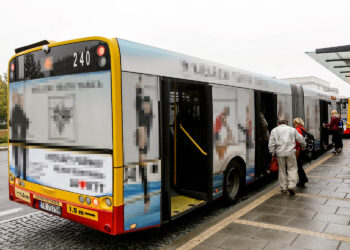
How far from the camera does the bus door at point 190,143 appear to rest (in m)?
5.35

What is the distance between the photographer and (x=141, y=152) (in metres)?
3.88

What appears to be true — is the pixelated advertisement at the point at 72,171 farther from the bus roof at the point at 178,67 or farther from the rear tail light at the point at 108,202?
the bus roof at the point at 178,67

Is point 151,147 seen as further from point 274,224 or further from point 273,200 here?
point 273,200

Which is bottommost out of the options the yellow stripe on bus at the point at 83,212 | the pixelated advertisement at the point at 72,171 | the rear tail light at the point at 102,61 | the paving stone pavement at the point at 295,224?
the paving stone pavement at the point at 295,224

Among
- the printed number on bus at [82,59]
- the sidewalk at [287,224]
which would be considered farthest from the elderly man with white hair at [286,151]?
the printed number on bus at [82,59]

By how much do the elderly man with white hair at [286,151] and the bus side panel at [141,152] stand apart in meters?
3.53

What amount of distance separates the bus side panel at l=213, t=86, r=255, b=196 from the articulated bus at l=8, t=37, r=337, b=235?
0.04 m

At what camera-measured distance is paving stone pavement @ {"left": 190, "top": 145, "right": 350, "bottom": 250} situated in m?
4.12

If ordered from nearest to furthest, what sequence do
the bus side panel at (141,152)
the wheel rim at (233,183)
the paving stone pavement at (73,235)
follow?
1. the bus side panel at (141,152)
2. the paving stone pavement at (73,235)
3. the wheel rim at (233,183)

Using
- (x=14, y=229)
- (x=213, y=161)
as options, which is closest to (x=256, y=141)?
(x=213, y=161)

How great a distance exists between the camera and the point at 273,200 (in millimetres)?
6211

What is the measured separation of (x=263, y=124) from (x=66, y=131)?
4921mm

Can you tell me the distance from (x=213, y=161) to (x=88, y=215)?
7.90ft

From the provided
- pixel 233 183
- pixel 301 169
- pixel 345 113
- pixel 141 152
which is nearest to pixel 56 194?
pixel 141 152
